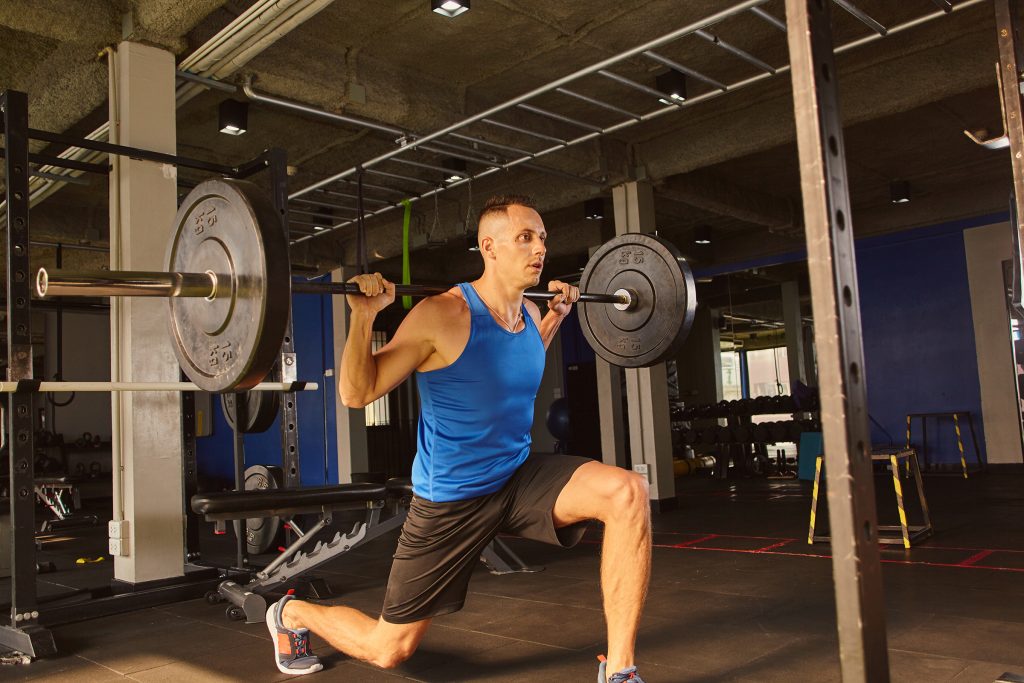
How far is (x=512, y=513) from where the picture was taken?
214 cm

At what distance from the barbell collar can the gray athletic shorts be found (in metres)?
0.81

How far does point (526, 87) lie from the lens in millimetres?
5570

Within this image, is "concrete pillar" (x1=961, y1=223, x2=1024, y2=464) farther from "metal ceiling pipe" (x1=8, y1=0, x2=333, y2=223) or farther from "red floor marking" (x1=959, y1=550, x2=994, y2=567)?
"metal ceiling pipe" (x1=8, y1=0, x2=333, y2=223)

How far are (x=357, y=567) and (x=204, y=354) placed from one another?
10.2 feet

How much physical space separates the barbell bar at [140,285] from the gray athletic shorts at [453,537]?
1.97 feet

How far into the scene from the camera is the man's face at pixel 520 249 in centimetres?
227

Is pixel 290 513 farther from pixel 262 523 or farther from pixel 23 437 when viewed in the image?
pixel 262 523

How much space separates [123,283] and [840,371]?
4.60 feet

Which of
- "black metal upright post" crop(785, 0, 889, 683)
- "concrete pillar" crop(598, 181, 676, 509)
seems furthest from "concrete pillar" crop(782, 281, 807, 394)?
"black metal upright post" crop(785, 0, 889, 683)

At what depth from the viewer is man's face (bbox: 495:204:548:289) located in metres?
2.27

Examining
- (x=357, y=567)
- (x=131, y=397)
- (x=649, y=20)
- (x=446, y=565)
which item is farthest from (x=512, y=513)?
(x=649, y=20)

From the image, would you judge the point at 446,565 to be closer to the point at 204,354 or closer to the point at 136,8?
the point at 204,354

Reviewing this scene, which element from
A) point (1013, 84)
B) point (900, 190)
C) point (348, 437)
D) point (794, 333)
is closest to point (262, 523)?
point (1013, 84)

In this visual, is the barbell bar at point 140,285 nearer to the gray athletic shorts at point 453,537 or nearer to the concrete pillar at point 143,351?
the gray athletic shorts at point 453,537
